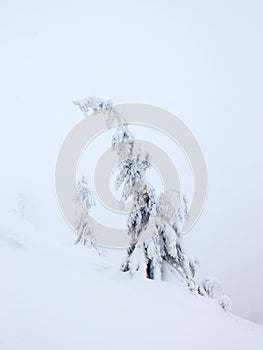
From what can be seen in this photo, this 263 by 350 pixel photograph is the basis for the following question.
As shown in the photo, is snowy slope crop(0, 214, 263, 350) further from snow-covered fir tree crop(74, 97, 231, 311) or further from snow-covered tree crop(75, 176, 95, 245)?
snow-covered tree crop(75, 176, 95, 245)

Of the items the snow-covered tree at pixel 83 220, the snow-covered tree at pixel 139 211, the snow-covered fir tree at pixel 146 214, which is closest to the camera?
the snow-covered fir tree at pixel 146 214

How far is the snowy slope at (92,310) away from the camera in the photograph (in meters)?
4.50

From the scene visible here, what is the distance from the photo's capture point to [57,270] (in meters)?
7.64

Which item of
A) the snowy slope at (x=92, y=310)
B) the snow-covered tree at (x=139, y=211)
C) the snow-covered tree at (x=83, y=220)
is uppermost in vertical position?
the snow-covered tree at (x=83, y=220)

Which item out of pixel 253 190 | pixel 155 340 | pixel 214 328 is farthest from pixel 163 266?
pixel 253 190

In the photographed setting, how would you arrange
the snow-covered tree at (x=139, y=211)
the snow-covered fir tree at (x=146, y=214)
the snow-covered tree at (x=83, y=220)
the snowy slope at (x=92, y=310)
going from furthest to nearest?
the snow-covered tree at (x=83, y=220)
the snow-covered tree at (x=139, y=211)
the snow-covered fir tree at (x=146, y=214)
the snowy slope at (x=92, y=310)

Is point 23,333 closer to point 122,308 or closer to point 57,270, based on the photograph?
point 122,308

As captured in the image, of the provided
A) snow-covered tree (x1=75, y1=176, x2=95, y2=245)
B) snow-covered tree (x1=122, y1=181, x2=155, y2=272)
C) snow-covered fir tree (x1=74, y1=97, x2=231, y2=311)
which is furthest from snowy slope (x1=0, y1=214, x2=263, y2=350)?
snow-covered tree (x1=75, y1=176, x2=95, y2=245)

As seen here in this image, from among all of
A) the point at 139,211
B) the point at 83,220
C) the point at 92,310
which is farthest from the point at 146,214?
the point at 83,220

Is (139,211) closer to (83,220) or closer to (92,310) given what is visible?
(92,310)

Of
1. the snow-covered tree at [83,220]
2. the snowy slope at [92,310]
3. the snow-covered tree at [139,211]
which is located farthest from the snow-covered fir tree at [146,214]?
the snow-covered tree at [83,220]

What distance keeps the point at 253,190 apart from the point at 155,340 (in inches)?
7399

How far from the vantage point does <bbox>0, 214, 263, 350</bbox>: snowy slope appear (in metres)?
4.50

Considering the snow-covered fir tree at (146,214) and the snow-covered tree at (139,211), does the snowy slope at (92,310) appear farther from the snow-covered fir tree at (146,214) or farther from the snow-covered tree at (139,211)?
the snow-covered tree at (139,211)
